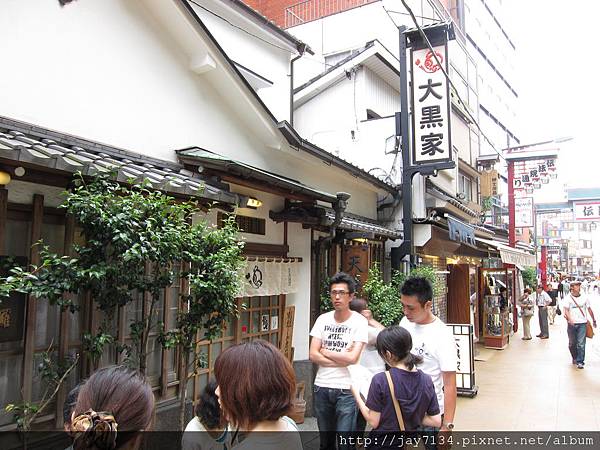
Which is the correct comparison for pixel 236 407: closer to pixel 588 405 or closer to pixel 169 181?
pixel 169 181

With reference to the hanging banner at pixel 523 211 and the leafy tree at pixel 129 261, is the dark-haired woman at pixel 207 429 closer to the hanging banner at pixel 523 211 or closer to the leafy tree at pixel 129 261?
the leafy tree at pixel 129 261

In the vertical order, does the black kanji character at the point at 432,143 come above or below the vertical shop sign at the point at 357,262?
above

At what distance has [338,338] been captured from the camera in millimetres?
5160

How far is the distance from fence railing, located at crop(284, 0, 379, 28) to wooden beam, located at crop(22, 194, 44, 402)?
14582 millimetres

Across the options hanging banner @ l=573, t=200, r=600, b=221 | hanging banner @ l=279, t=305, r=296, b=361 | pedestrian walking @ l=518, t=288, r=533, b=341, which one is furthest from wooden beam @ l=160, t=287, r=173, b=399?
hanging banner @ l=573, t=200, r=600, b=221

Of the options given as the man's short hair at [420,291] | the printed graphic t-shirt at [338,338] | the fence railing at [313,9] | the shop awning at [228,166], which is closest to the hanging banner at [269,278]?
the shop awning at [228,166]

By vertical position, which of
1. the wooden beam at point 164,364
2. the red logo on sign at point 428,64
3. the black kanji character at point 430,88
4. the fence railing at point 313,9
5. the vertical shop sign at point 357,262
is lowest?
the wooden beam at point 164,364

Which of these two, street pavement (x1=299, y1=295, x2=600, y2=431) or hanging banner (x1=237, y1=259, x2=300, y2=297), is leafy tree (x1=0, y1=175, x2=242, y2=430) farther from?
street pavement (x1=299, y1=295, x2=600, y2=431)

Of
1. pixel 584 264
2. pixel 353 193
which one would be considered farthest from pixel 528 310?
pixel 584 264

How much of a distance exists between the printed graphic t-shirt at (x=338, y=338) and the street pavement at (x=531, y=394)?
328cm

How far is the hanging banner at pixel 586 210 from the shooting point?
3428cm

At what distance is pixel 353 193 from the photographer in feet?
38.2

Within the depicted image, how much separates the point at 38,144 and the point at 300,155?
18.0 ft

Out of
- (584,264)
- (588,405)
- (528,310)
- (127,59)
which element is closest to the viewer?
(127,59)
